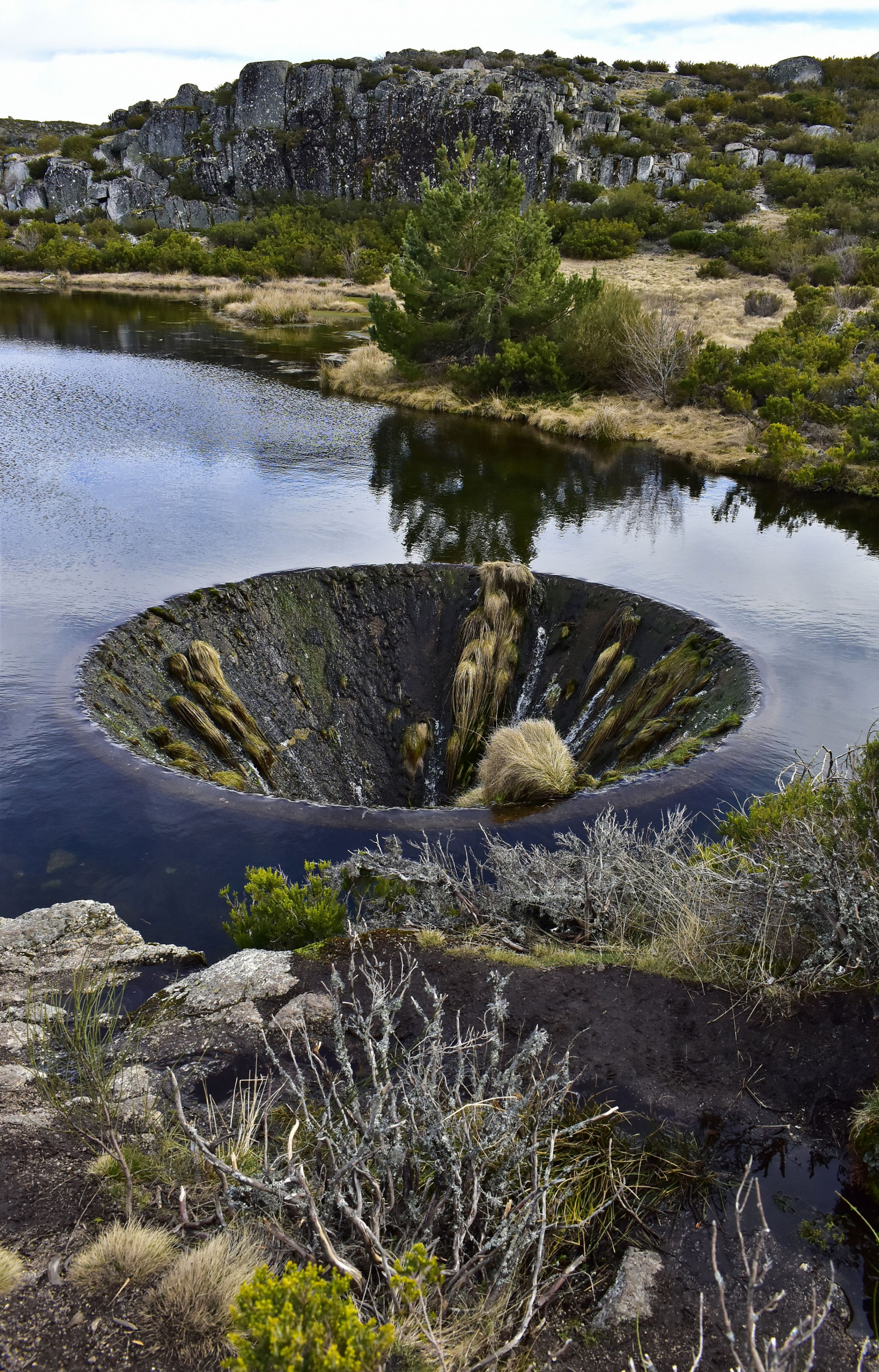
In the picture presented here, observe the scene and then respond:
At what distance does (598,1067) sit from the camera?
16.9 feet

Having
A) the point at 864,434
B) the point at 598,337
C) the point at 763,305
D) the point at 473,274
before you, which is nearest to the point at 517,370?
the point at 598,337

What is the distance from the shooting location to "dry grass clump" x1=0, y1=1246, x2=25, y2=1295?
3281 millimetres

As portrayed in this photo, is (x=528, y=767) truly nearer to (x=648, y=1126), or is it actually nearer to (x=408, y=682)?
(x=648, y=1126)

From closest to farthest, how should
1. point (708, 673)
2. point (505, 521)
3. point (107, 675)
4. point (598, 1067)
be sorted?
point (598, 1067)
point (107, 675)
point (708, 673)
point (505, 521)

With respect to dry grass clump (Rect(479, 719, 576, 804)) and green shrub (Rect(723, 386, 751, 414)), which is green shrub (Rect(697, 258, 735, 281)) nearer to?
green shrub (Rect(723, 386, 751, 414))

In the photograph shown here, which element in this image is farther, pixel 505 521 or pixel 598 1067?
pixel 505 521

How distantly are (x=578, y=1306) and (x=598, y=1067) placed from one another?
1.58 m

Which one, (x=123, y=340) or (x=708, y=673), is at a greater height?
(x=123, y=340)

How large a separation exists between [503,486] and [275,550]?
24.8 feet

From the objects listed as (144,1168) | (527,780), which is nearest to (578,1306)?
(144,1168)

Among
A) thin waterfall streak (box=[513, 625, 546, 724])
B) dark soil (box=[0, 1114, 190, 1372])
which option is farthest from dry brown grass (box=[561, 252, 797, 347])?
dark soil (box=[0, 1114, 190, 1372])

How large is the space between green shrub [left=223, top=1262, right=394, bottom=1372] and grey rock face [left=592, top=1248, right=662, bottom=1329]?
1385mm

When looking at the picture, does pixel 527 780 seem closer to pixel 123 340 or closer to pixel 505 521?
pixel 505 521

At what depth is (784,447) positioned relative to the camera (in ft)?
74.9
